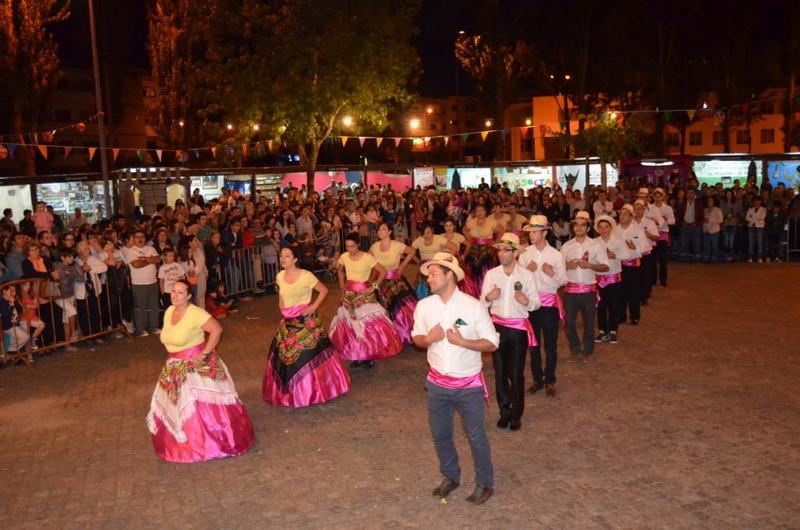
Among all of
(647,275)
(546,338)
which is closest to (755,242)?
(647,275)

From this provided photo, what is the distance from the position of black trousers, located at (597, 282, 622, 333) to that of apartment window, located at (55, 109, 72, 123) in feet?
155

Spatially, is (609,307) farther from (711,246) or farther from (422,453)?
(711,246)

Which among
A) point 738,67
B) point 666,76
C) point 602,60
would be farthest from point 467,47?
point 738,67

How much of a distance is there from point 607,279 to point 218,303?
7267 mm

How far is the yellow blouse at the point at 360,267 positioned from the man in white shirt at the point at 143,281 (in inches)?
167

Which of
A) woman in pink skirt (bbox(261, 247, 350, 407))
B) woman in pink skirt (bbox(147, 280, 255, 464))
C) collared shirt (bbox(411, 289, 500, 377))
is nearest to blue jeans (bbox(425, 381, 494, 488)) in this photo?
Result: collared shirt (bbox(411, 289, 500, 377))

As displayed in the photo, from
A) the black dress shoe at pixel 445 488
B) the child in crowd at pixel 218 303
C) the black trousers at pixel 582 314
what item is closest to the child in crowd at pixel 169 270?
the child in crowd at pixel 218 303

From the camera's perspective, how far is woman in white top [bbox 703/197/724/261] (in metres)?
17.9

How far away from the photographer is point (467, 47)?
41844mm

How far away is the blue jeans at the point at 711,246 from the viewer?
59.3ft

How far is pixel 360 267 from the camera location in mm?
9688

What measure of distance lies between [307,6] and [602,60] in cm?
2310

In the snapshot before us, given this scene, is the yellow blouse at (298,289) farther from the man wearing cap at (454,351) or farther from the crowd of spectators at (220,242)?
the crowd of spectators at (220,242)

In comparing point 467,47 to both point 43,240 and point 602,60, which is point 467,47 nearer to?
point 602,60
